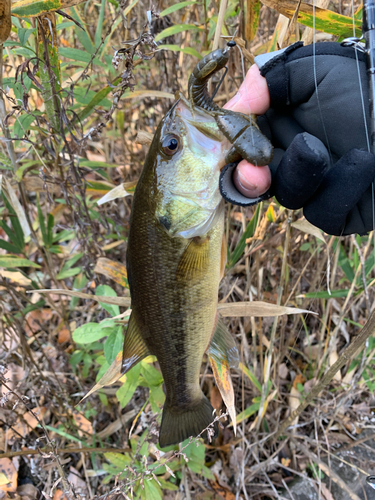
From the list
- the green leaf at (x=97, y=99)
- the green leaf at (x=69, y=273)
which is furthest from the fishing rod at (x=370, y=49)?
the green leaf at (x=69, y=273)

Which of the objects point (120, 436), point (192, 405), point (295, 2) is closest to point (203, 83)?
point (295, 2)

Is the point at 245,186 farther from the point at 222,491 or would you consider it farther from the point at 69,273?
the point at 222,491

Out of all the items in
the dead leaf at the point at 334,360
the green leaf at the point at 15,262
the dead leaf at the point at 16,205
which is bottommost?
the dead leaf at the point at 334,360

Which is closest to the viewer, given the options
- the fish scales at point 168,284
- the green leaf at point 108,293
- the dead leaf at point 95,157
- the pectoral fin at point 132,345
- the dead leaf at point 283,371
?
the fish scales at point 168,284

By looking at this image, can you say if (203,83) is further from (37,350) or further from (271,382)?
(37,350)

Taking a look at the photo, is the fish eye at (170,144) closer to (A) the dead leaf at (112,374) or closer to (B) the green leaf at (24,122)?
(B) the green leaf at (24,122)

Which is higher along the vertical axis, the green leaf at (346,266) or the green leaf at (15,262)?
the green leaf at (15,262)

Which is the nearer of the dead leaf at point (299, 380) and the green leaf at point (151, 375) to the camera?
the green leaf at point (151, 375)
